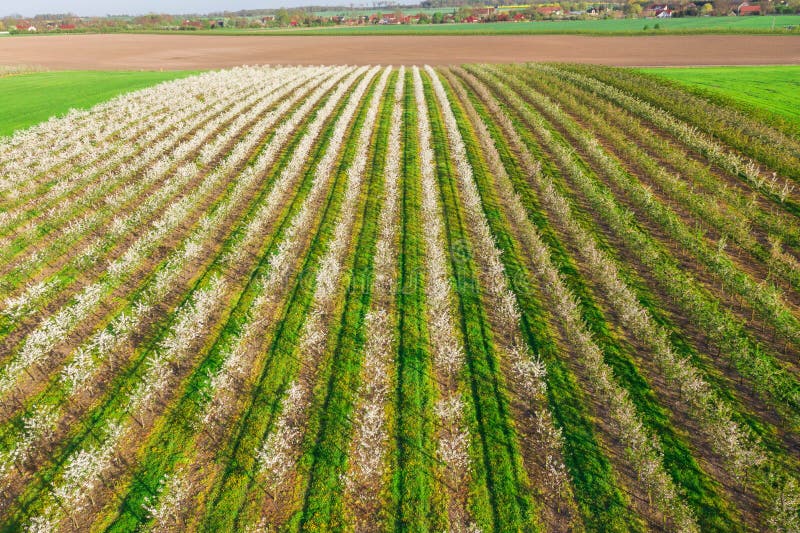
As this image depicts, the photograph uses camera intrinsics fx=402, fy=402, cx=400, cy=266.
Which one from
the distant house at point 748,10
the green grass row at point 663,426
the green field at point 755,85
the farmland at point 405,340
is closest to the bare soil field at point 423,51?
the green field at point 755,85

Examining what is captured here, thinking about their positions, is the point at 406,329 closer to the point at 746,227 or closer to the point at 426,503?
the point at 426,503

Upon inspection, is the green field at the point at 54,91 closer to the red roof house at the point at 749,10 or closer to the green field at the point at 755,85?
the green field at the point at 755,85

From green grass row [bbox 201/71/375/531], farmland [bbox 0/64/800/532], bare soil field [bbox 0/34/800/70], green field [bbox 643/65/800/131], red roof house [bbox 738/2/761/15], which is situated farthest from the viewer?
red roof house [bbox 738/2/761/15]

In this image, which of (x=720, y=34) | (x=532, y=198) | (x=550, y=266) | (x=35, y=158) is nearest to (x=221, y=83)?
(x=35, y=158)

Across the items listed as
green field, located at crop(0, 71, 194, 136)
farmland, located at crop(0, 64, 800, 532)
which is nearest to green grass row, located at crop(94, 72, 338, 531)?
farmland, located at crop(0, 64, 800, 532)

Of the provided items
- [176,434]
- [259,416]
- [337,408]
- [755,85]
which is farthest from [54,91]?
[755,85]

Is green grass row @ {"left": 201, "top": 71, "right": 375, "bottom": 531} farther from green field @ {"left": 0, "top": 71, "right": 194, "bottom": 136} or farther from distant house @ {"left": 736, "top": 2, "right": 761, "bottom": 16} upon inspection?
distant house @ {"left": 736, "top": 2, "right": 761, "bottom": 16}

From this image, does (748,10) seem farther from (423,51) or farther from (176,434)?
(176,434)
